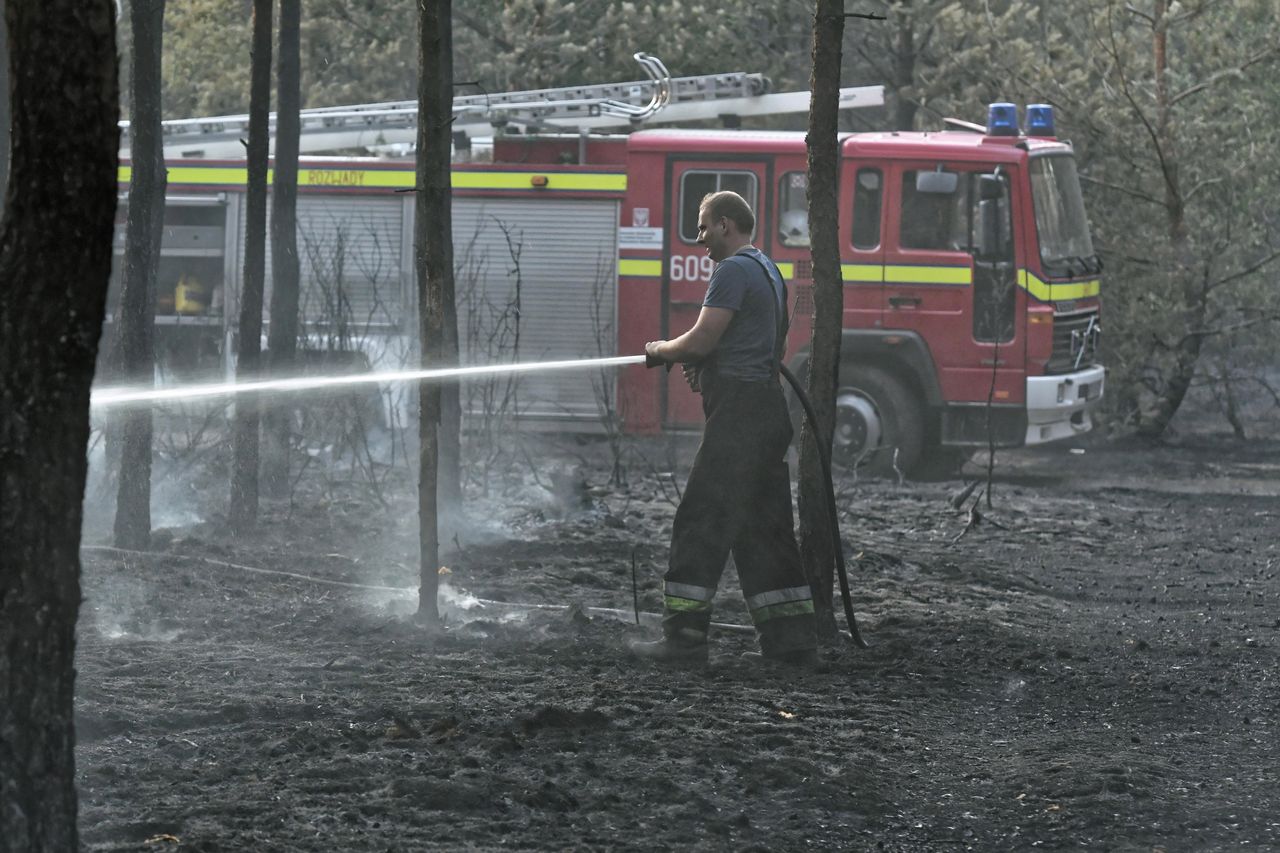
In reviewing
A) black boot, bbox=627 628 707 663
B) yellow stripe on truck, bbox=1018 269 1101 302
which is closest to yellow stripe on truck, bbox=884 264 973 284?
yellow stripe on truck, bbox=1018 269 1101 302

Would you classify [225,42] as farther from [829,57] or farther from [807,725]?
[807,725]

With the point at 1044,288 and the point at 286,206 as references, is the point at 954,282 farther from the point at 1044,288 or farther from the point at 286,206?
the point at 286,206

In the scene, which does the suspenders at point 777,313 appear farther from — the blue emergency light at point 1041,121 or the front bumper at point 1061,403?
the blue emergency light at point 1041,121

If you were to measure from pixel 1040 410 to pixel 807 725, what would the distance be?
7.79 meters

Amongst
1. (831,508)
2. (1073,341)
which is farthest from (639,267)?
(831,508)

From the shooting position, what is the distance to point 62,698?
3742 millimetres

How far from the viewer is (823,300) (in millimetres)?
7469

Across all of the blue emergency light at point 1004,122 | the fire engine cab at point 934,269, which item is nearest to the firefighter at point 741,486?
the fire engine cab at point 934,269

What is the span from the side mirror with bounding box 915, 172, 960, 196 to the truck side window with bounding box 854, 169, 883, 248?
0.33 meters

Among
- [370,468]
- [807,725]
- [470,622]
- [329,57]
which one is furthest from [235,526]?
[329,57]

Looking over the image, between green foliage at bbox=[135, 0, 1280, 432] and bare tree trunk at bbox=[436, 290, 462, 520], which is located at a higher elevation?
green foliage at bbox=[135, 0, 1280, 432]

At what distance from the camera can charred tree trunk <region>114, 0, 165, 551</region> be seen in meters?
8.65

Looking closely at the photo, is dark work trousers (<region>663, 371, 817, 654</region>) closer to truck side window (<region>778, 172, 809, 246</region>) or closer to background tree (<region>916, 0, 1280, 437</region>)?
truck side window (<region>778, 172, 809, 246</region>)

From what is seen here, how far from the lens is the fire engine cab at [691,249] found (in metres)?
13.3
